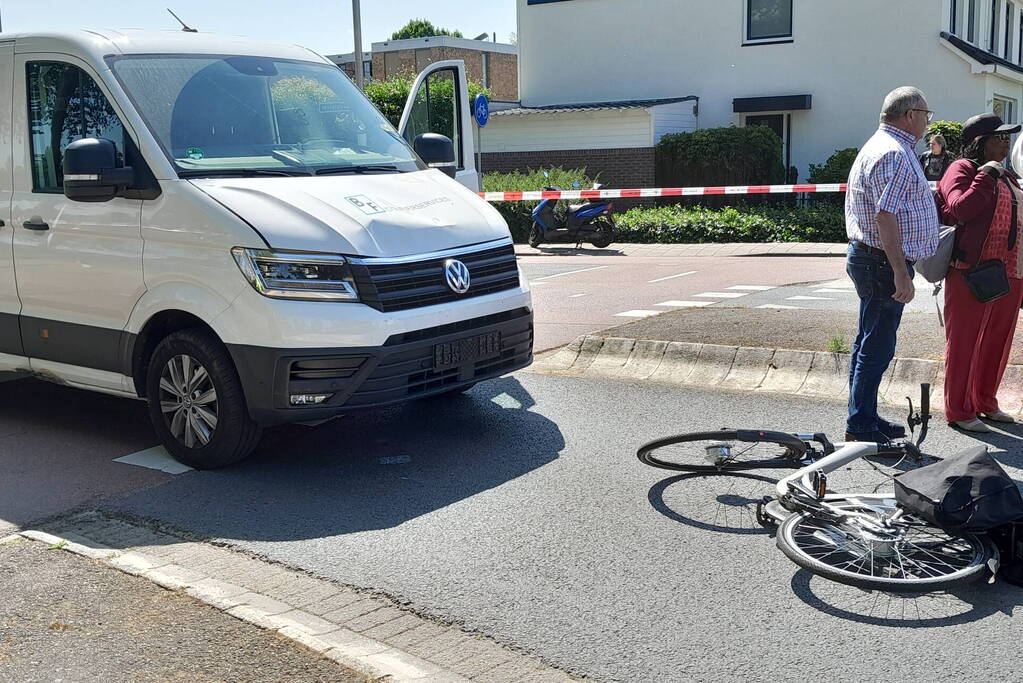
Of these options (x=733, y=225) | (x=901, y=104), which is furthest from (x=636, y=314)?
(x=733, y=225)

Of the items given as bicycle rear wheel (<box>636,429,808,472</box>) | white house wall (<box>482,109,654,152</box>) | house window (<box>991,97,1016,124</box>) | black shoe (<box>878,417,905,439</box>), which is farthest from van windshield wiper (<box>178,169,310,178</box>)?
house window (<box>991,97,1016,124</box>)

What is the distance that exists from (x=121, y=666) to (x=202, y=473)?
7.67 feet

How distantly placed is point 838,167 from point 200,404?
21631 mm

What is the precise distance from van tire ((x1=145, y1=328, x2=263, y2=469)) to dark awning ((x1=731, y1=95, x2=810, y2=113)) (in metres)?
24.0

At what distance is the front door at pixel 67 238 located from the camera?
244 inches

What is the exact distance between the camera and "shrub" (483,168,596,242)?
22516 millimetres

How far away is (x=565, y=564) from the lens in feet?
15.2

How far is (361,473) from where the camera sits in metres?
6.04

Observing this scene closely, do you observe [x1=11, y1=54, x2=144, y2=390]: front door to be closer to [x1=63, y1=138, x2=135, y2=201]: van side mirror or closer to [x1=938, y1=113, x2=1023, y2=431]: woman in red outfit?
[x1=63, y1=138, x2=135, y2=201]: van side mirror

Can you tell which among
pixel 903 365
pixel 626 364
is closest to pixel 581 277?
pixel 626 364

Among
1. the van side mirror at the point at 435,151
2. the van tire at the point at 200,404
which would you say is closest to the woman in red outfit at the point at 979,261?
the van side mirror at the point at 435,151

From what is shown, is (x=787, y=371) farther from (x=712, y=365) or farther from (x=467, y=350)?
(x=467, y=350)

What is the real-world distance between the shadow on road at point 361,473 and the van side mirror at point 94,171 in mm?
1579

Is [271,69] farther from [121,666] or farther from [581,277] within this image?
[581,277]
